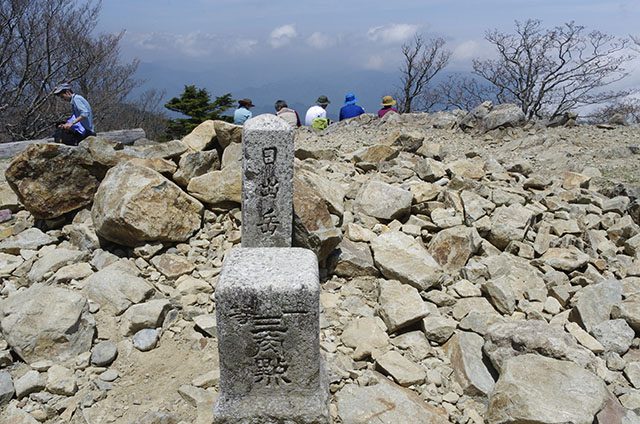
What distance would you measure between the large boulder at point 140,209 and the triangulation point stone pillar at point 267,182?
127cm

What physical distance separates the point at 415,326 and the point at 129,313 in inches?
118

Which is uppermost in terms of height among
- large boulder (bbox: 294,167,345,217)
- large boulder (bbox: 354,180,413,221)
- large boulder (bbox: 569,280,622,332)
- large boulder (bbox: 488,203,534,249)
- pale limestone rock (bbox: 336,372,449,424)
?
large boulder (bbox: 294,167,345,217)

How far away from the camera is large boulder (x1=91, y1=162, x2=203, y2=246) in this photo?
5.94m

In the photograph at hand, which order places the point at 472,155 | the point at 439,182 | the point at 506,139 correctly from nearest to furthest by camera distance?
the point at 439,182 < the point at 472,155 < the point at 506,139

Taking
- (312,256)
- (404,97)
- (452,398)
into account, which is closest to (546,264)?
(452,398)

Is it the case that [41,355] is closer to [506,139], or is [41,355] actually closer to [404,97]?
[506,139]

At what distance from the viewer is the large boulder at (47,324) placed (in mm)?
4684

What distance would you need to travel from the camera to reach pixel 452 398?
14.1 ft

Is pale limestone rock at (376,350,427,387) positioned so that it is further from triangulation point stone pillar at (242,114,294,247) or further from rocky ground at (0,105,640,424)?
triangulation point stone pillar at (242,114,294,247)

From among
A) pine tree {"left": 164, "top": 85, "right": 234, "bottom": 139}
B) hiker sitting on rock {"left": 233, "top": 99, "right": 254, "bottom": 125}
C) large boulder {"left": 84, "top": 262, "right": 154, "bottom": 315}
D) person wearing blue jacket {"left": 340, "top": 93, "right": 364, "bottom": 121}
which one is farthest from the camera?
pine tree {"left": 164, "top": 85, "right": 234, "bottom": 139}

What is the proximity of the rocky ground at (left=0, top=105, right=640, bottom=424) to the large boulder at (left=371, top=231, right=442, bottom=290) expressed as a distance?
0.07 feet

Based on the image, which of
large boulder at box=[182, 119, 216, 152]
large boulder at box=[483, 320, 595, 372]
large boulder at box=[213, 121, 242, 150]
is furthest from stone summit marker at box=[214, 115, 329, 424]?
large boulder at box=[182, 119, 216, 152]

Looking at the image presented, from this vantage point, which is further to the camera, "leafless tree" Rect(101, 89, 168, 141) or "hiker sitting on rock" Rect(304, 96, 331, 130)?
"leafless tree" Rect(101, 89, 168, 141)

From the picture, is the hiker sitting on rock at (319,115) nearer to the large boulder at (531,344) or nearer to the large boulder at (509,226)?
the large boulder at (509,226)
